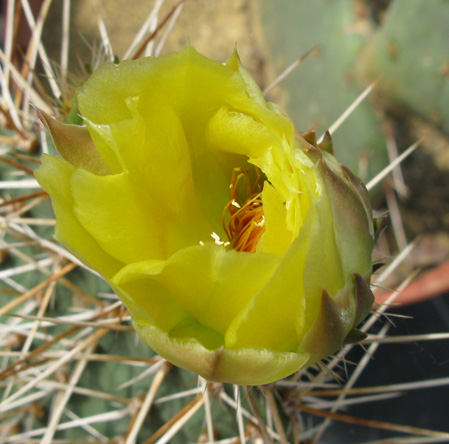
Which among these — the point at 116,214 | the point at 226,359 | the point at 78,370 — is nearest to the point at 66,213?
the point at 116,214

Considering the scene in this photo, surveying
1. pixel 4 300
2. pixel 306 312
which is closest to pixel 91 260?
pixel 306 312

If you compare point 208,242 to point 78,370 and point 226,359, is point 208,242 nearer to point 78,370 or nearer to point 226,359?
point 226,359

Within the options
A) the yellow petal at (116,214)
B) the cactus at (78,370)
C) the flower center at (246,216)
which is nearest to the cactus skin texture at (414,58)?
the cactus at (78,370)

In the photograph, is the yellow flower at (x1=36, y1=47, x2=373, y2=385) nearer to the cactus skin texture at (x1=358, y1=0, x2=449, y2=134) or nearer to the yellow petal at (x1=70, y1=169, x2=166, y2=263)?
the yellow petal at (x1=70, y1=169, x2=166, y2=263)

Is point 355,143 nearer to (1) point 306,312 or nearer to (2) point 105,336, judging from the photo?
(2) point 105,336

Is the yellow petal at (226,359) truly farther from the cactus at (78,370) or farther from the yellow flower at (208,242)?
the cactus at (78,370)

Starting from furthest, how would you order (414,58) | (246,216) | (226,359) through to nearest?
1. (414,58)
2. (246,216)
3. (226,359)
